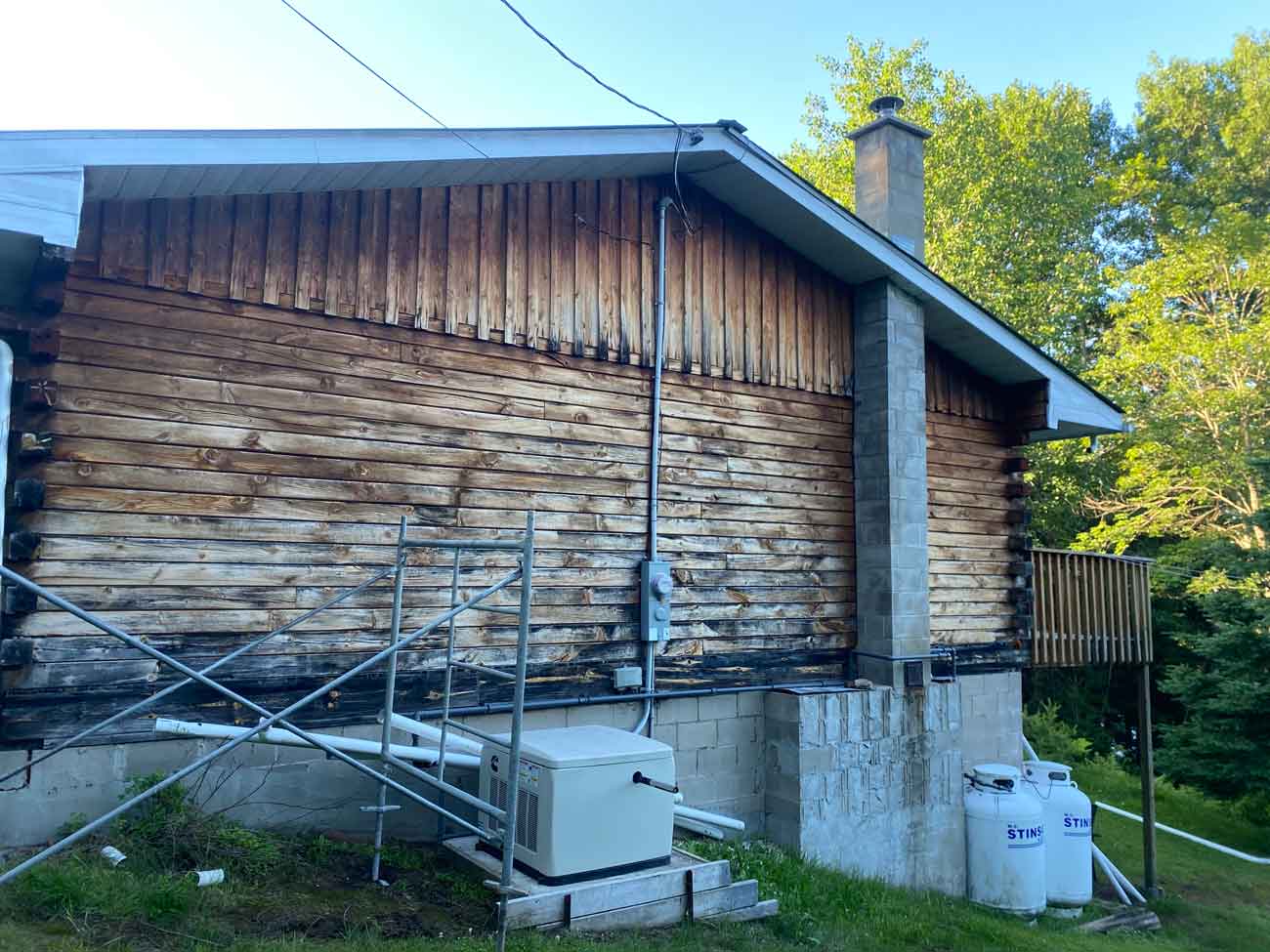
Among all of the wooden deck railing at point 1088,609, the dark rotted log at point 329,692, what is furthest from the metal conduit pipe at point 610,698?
the wooden deck railing at point 1088,609

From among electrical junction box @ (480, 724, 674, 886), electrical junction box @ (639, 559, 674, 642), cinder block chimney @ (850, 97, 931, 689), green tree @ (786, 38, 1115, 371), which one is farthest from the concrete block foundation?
green tree @ (786, 38, 1115, 371)

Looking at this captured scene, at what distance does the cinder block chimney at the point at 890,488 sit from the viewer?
9586 mm

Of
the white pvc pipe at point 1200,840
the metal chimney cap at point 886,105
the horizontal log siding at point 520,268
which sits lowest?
the white pvc pipe at point 1200,840

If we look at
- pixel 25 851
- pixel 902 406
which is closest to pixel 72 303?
pixel 25 851

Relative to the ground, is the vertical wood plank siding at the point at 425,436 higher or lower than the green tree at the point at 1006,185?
lower

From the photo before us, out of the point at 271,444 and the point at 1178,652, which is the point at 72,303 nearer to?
the point at 271,444

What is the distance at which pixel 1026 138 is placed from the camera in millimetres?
25609

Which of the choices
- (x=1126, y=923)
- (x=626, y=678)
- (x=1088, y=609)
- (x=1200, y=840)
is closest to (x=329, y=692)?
(x=626, y=678)

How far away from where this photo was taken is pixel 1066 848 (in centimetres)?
1030

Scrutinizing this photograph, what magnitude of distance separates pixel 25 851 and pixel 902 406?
8.09m

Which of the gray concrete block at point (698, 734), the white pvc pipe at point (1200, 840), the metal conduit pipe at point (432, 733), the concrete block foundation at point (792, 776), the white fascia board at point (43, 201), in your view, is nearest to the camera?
the white fascia board at point (43, 201)

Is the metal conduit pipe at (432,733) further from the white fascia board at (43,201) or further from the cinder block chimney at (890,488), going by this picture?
the cinder block chimney at (890,488)

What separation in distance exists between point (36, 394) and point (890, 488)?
7.23m

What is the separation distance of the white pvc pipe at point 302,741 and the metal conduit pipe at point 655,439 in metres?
1.99
